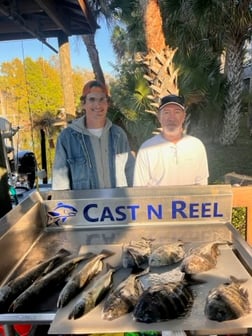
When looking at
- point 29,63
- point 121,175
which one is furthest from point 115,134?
point 29,63

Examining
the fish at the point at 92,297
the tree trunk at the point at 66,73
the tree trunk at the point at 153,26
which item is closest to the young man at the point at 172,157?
the fish at the point at 92,297

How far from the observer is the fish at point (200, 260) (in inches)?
46.8

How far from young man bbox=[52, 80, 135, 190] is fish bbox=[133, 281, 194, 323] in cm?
128

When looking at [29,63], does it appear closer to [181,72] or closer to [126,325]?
[181,72]

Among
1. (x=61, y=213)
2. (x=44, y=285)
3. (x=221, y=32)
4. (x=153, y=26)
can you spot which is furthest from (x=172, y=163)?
(x=221, y=32)

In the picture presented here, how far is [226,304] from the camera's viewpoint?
37.0 inches

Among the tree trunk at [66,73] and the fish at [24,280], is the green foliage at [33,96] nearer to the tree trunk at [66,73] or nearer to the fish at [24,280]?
the tree trunk at [66,73]

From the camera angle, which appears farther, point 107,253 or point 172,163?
point 172,163

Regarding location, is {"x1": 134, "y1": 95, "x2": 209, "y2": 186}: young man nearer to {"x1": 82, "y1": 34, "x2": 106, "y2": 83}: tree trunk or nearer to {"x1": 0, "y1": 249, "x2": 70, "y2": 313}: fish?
{"x1": 0, "y1": 249, "x2": 70, "y2": 313}: fish

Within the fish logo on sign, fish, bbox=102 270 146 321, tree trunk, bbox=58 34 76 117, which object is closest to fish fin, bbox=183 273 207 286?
fish, bbox=102 270 146 321

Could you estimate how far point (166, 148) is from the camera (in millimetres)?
2127

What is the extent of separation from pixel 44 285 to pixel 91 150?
1210 millimetres

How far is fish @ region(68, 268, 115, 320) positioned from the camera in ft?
3.21

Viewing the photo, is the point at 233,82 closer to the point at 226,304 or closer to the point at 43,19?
the point at 43,19
